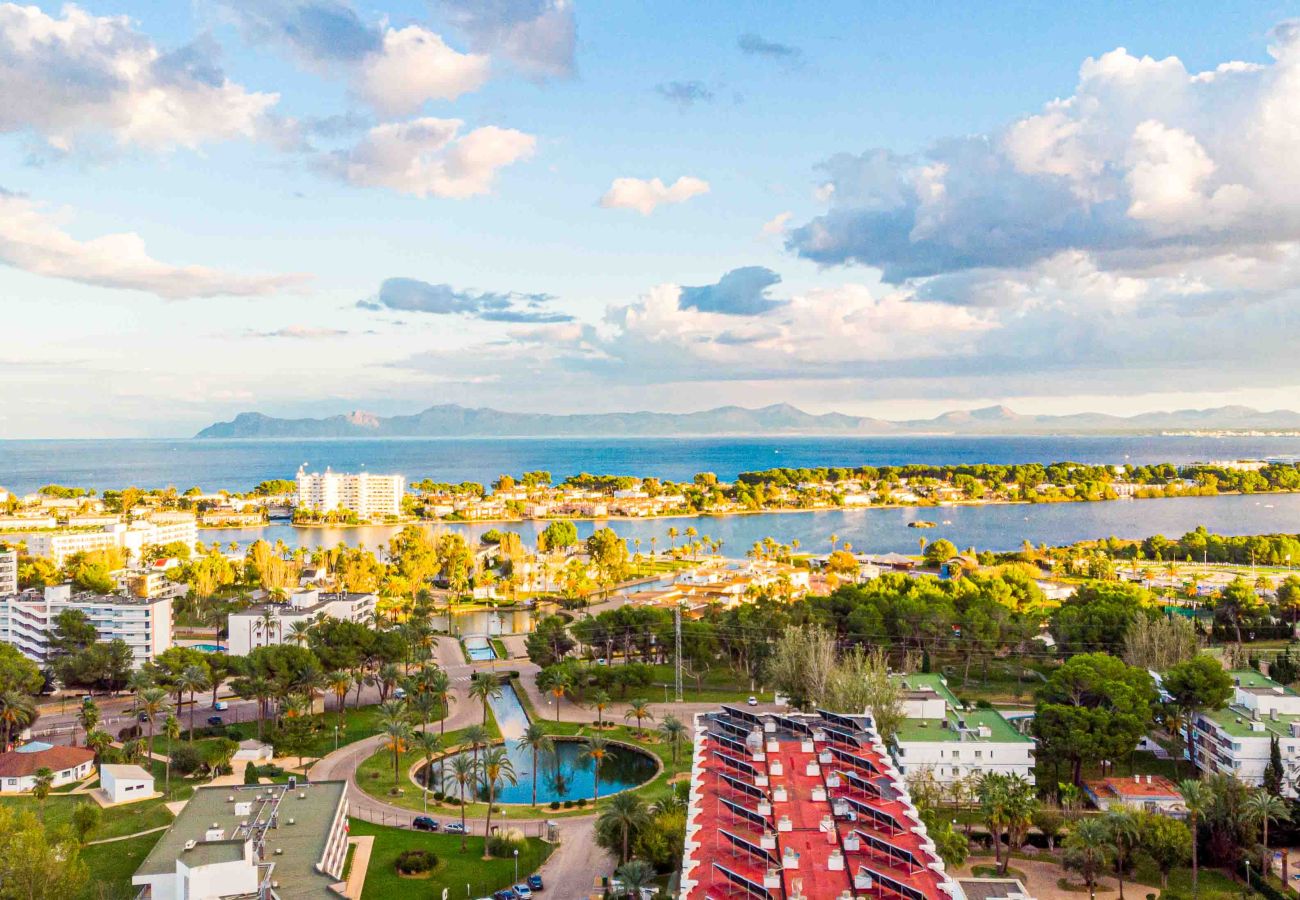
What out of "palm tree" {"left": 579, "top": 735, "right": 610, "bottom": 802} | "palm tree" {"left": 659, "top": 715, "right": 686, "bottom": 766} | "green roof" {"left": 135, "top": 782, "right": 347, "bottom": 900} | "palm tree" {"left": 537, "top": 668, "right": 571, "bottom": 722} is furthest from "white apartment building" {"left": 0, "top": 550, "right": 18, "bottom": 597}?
"palm tree" {"left": 659, "top": 715, "right": 686, "bottom": 766}

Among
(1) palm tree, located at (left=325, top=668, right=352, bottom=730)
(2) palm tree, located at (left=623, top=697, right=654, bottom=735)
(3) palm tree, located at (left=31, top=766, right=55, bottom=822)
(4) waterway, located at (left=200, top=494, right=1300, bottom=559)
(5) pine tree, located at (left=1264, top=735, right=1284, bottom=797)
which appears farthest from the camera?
(4) waterway, located at (left=200, top=494, right=1300, bottom=559)

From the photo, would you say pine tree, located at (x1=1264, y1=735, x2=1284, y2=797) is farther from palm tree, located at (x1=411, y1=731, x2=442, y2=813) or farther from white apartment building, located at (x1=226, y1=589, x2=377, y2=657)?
white apartment building, located at (x1=226, y1=589, x2=377, y2=657)

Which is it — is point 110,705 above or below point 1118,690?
below

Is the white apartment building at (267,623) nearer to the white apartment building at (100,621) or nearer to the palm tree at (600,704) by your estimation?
the white apartment building at (100,621)

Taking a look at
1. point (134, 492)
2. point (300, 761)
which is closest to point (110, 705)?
point (300, 761)

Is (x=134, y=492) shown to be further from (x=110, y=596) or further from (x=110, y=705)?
(x=110, y=705)

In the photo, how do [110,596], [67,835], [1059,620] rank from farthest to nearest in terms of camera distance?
[110,596] → [1059,620] → [67,835]

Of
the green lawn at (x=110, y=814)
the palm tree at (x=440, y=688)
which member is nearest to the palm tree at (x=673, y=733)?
the palm tree at (x=440, y=688)

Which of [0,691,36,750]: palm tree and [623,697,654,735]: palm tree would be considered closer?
[0,691,36,750]: palm tree
